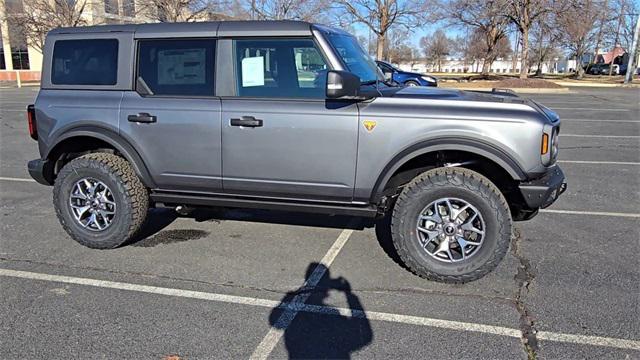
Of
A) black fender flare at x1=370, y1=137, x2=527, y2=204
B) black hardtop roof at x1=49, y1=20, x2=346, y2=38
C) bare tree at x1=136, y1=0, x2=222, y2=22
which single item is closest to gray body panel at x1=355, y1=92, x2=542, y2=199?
black fender flare at x1=370, y1=137, x2=527, y2=204

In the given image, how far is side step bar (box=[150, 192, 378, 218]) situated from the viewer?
408 centimetres

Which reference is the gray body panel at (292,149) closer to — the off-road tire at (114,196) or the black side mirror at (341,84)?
the black side mirror at (341,84)

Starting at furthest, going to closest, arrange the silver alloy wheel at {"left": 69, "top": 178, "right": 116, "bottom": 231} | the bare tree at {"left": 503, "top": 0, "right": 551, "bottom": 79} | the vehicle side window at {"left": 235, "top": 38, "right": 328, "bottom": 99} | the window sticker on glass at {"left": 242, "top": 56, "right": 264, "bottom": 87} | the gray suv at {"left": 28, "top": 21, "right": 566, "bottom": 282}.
→ the bare tree at {"left": 503, "top": 0, "right": 551, "bottom": 79}, the silver alloy wheel at {"left": 69, "top": 178, "right": 116, "bottom": 231}, the window sticker on glass at {"left": 242, "top": 56, "right": 264, "bottom": 87}, the vehicle side window at {"left": 235, "top": 38, "right": 328, "bottom": 99}, the gray suv at {"left": 28, "top": 21, "right": 566, "bottom": 282}

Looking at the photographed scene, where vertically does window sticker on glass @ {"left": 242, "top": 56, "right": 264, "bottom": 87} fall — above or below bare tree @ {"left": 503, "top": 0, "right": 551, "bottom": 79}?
below

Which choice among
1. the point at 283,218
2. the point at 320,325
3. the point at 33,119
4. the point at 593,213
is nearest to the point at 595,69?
the point at 593,213

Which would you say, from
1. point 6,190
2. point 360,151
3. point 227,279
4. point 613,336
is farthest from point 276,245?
point 6,190

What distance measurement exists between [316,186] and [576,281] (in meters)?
2.21

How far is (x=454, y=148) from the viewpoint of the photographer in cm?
376

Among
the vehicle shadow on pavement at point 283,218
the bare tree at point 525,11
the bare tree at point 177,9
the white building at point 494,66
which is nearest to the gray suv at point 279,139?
the vehicle shadow on pavement at point 283,218

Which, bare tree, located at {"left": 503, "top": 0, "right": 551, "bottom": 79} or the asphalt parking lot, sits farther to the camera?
bare tree, located at {"left": 503, "top": 0, "right": 551, "bottom": 79}

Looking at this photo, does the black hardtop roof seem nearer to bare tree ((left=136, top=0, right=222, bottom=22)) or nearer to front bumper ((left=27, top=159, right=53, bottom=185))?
front bumper ((left=27, top=159, right=53, bottom=185))

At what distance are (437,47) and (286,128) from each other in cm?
8743

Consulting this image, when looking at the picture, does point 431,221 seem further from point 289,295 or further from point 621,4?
point 621,4

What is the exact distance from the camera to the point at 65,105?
14.9 ft
